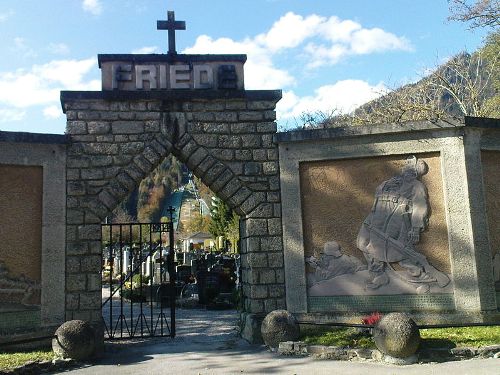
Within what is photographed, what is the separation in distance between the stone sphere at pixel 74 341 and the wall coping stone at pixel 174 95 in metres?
3.81

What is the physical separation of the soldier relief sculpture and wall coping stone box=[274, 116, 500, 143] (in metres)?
0.59

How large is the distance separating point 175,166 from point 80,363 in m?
85.4

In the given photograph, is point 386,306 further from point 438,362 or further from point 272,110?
point 272,110

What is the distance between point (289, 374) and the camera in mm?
6590

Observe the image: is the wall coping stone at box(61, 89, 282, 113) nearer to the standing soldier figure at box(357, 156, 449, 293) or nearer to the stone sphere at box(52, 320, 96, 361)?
the standing soldier figure at box(357, 156, 449, 293)

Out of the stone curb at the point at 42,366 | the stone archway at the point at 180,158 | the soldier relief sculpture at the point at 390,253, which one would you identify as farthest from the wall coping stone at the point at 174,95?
the stone curb at the point at 42,366

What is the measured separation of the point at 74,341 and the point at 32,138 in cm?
349

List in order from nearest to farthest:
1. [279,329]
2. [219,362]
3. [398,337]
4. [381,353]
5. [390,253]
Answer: [398,337]
[381,353]
[219,362]
[279,329]
[390,253]

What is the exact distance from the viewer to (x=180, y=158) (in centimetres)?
947

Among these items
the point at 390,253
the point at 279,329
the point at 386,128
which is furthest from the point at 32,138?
the point at 390,253

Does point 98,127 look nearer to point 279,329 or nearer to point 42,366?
point 42,366

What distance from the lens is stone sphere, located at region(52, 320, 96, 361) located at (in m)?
7.58

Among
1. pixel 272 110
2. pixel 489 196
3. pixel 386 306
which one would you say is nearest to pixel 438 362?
pixel 386 306

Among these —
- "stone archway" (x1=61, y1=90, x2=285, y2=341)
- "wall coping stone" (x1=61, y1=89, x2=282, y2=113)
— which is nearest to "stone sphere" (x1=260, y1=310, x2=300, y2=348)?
"stone archway" (x1=61, y1=90, x2=285, y2=341)
